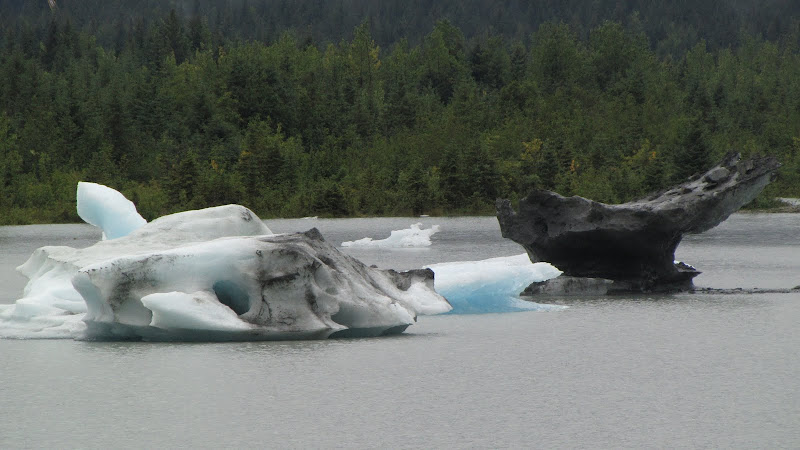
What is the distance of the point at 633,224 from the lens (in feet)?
50.4

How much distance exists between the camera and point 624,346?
11.1 meters

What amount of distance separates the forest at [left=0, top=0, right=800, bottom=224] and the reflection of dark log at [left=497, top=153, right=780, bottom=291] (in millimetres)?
32358

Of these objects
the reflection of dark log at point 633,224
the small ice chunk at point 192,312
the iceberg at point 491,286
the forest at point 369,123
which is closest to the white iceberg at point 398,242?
the reflection of dark log at point 633,224

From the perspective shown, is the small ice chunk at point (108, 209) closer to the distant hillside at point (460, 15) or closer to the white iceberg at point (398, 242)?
the white iceberg at point (398, 242)

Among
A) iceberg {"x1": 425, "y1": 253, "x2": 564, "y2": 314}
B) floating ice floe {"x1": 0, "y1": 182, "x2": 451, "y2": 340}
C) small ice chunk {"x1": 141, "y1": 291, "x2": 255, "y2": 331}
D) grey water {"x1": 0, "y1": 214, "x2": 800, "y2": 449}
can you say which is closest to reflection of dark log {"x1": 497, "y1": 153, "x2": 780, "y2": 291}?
iceberg {"x1": 425, "y1": 253, "x2": 564, "y2": 314}

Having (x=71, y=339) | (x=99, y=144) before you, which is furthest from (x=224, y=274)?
(x=99, y=144)

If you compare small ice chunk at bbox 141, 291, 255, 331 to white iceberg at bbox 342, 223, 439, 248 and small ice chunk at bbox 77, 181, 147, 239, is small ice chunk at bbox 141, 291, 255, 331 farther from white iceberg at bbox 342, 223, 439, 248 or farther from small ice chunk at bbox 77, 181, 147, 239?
white iceberg at bbox 342, 223, 439, 248

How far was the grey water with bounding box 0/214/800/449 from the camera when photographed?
7.46 m

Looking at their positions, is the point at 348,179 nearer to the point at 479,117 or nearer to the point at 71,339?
the point at 479,117

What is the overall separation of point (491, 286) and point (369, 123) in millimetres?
59202

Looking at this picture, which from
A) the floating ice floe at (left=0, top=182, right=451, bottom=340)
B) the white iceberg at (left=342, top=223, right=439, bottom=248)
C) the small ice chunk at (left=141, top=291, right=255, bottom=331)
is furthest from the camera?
the white iceberg at (left=342, top=223, right=439, bottom=248)

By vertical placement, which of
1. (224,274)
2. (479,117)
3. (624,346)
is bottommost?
(624,346)

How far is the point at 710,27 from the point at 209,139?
10737 centimetres

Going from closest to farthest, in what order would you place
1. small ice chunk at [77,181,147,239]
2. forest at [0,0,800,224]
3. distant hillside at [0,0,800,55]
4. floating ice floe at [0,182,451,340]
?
floating ice floe at [0,182,451,340], small ice chunk at [77,181,147,239], forest at [0,0,800,224], distant hillside at [0,0,800,55]
